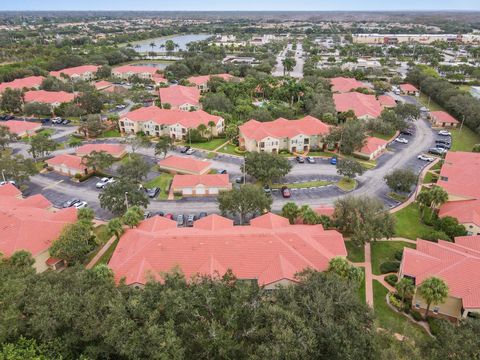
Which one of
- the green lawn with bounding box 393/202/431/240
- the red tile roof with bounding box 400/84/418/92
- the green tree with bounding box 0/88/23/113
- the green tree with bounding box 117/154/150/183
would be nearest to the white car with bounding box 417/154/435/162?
the green lawn with bounding box 393/202/431/240

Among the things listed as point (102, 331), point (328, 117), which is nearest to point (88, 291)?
point (102, 331)

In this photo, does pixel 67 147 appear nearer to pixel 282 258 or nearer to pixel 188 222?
pixel 188 222

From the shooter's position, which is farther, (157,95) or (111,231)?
(157,95)

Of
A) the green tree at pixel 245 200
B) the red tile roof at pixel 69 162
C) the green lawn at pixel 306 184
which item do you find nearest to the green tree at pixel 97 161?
the red tile roof at pixel 69 162

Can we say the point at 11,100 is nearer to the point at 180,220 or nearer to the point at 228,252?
the point at 180,220

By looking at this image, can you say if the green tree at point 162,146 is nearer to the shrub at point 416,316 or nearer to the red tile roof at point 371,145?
the red tile roof at point 371,145

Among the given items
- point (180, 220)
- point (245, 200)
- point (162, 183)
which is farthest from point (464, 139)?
point (180, 220)
